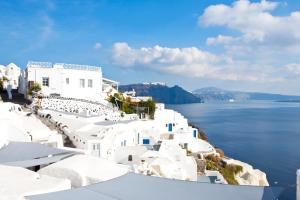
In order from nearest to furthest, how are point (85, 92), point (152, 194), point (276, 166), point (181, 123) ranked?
1. point (152, 194)
2. point (85, 92)
3. point (181, 123)
4. point (276, 166)

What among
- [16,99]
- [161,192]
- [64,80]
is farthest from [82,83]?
[161,192]

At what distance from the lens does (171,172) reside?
2486 cm

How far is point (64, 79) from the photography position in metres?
41.0

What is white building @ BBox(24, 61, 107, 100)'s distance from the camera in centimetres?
3991

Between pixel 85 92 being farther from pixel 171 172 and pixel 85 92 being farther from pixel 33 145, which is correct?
pixel 33 145

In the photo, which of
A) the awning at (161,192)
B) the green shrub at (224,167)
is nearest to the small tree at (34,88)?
the green shrub at (224,167)

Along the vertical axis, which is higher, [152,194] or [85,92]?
[85,92]

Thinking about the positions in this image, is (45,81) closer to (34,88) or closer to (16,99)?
(34,88)

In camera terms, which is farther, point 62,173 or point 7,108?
point 7,108

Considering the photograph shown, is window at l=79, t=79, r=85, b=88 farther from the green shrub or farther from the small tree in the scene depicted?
the green shrub

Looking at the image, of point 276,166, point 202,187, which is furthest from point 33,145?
point 276,166

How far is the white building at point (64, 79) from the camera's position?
39.9 m

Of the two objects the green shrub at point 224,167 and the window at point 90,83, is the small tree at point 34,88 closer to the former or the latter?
the window at point 90,83

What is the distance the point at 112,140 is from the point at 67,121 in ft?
14.5
